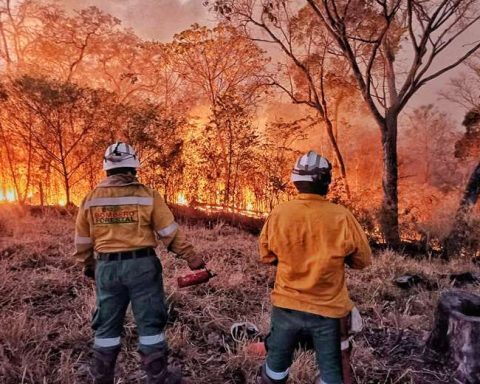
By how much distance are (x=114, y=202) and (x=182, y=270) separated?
10.5 feet

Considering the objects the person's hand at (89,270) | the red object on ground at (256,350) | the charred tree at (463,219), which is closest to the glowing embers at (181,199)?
the charred tree at (463,219)

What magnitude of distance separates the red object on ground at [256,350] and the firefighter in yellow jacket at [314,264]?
40.7 inches

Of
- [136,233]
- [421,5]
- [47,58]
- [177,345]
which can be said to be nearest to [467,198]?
[421,5]

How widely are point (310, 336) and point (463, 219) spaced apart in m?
9.59

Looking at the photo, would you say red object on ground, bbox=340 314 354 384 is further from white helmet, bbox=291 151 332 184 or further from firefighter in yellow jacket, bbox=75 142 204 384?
firefighter in yellow jacket, bbox=75 142 204 384

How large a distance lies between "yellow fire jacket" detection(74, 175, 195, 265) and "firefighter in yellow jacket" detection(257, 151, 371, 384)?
87 centimetres

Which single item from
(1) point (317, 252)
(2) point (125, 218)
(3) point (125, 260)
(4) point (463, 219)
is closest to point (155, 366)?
(3) point (125, 260)

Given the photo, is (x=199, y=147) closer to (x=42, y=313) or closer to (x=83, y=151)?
(x=83, y=151)

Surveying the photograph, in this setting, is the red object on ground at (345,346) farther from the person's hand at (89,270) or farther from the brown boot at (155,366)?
the person's hand at (89,270)

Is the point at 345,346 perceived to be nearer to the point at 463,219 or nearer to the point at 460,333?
the point at 460,333

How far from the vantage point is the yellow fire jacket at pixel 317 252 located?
229cm

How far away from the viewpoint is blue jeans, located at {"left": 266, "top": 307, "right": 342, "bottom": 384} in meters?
2.32

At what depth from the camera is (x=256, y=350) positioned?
346cm

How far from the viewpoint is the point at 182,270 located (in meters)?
5.82
